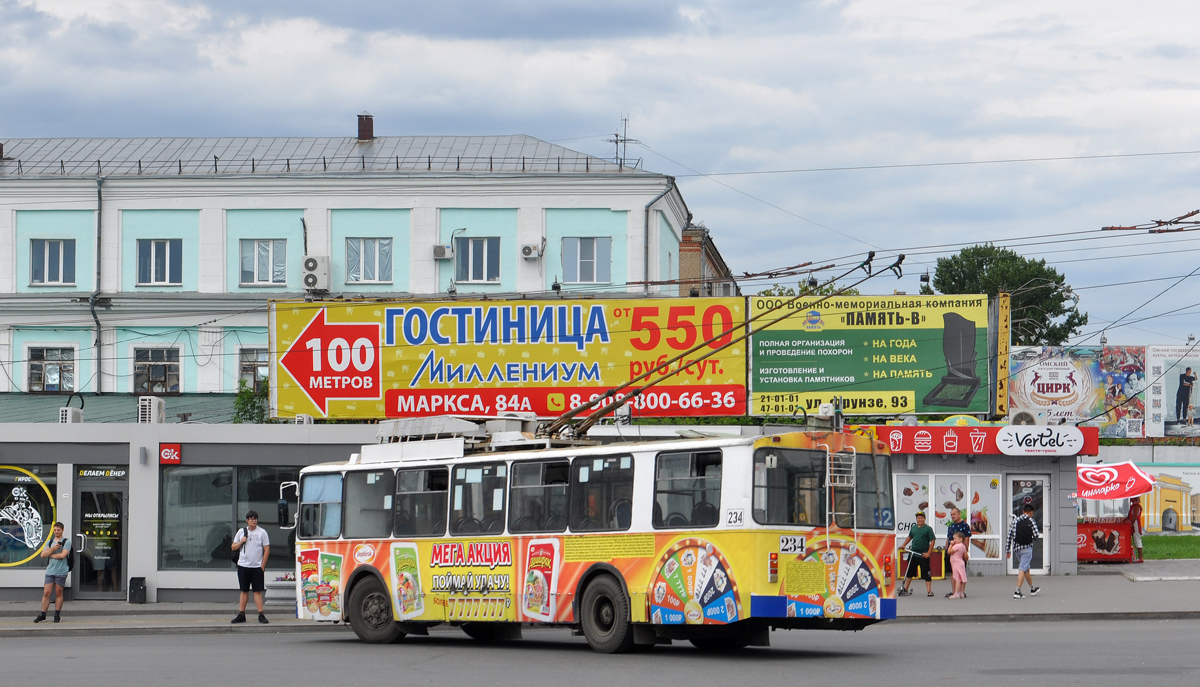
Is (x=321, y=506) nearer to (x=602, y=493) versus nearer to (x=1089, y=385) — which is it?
(x=602, y=493)

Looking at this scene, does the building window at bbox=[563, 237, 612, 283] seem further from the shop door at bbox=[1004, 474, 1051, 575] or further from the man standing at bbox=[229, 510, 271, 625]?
the man standing at bbox=[229, 510, 271, 625]

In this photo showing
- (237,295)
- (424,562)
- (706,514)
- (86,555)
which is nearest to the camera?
(706,514)

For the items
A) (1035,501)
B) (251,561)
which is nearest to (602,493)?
(251,561)

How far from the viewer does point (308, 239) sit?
1934 inches

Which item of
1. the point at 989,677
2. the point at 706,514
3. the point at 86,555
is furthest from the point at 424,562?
the point at 86,555

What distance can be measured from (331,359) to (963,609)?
46.8 ft

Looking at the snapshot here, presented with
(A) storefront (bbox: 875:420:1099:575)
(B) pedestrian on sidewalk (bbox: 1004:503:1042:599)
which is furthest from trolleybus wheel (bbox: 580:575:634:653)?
(A) storefront (bbox: 875:420:1099:575)

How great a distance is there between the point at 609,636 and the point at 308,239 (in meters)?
34.9

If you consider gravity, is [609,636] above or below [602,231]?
below

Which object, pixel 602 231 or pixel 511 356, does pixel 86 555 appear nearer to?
pixel 511 356

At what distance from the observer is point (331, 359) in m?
30.9

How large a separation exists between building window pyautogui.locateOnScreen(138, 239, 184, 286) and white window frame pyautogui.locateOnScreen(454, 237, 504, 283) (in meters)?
9.26

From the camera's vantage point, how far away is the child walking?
25.0m

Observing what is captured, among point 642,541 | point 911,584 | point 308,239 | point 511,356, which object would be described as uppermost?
point 308,239
